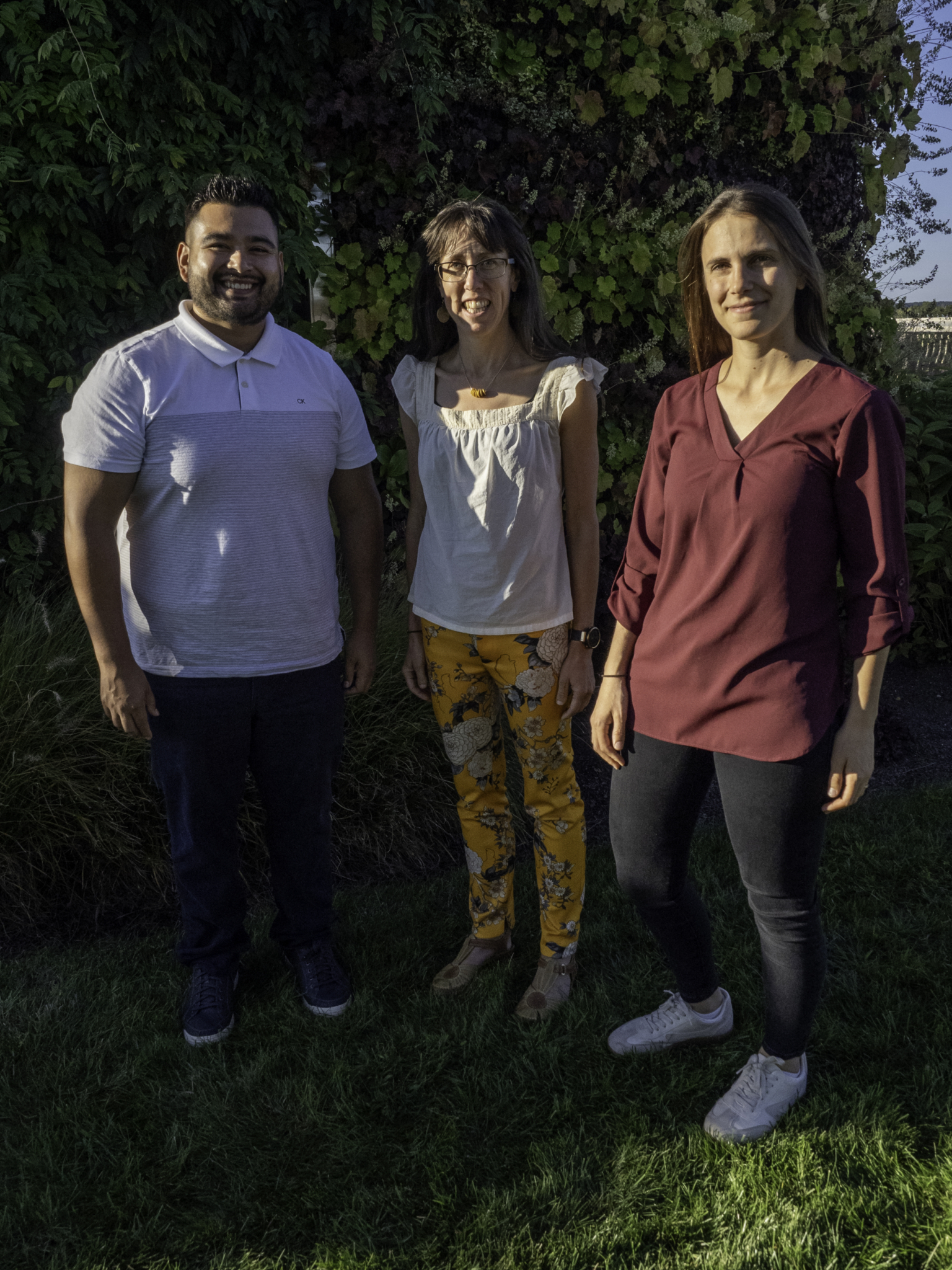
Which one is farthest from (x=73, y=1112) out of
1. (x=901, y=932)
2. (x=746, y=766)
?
(x=901, y=932)

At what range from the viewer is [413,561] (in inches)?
109

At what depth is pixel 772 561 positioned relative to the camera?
1844 mm

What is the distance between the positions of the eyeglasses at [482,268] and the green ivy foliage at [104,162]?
1.71 meters

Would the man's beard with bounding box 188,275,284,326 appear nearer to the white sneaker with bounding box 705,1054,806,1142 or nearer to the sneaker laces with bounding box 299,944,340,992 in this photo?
the sneaker laces with bounding box 299,944,340,992

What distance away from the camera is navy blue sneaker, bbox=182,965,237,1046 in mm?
2578

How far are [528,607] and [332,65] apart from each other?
9.33ft

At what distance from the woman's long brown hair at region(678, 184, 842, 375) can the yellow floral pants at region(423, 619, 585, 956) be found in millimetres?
849

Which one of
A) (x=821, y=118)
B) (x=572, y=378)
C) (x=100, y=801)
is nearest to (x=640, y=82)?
(x=821, y=118)

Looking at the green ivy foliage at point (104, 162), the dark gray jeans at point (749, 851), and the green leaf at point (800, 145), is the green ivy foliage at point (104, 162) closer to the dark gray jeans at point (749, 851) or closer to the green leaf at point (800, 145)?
the green leaf at point (800, 145)

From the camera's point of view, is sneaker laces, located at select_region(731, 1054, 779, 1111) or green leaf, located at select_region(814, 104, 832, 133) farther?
green leaf, located at select_region(814, 104, 832, 133)

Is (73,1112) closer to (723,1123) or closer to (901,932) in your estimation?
(723,1123)

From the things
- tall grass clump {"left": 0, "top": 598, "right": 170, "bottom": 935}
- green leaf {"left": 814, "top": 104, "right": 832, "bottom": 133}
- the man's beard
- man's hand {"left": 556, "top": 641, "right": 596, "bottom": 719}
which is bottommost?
tall grass clump {"left": 0, "top": 598, "right": 170, "bottom": 935}

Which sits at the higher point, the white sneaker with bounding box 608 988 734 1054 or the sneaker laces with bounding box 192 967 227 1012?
the sneaker laces with bounding box 192 967 227 1012

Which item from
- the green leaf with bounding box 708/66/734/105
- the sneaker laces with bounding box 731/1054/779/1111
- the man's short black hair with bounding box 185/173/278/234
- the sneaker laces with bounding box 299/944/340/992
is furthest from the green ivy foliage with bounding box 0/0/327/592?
the sneaker laces with bounding box 731/1054/779/1111
